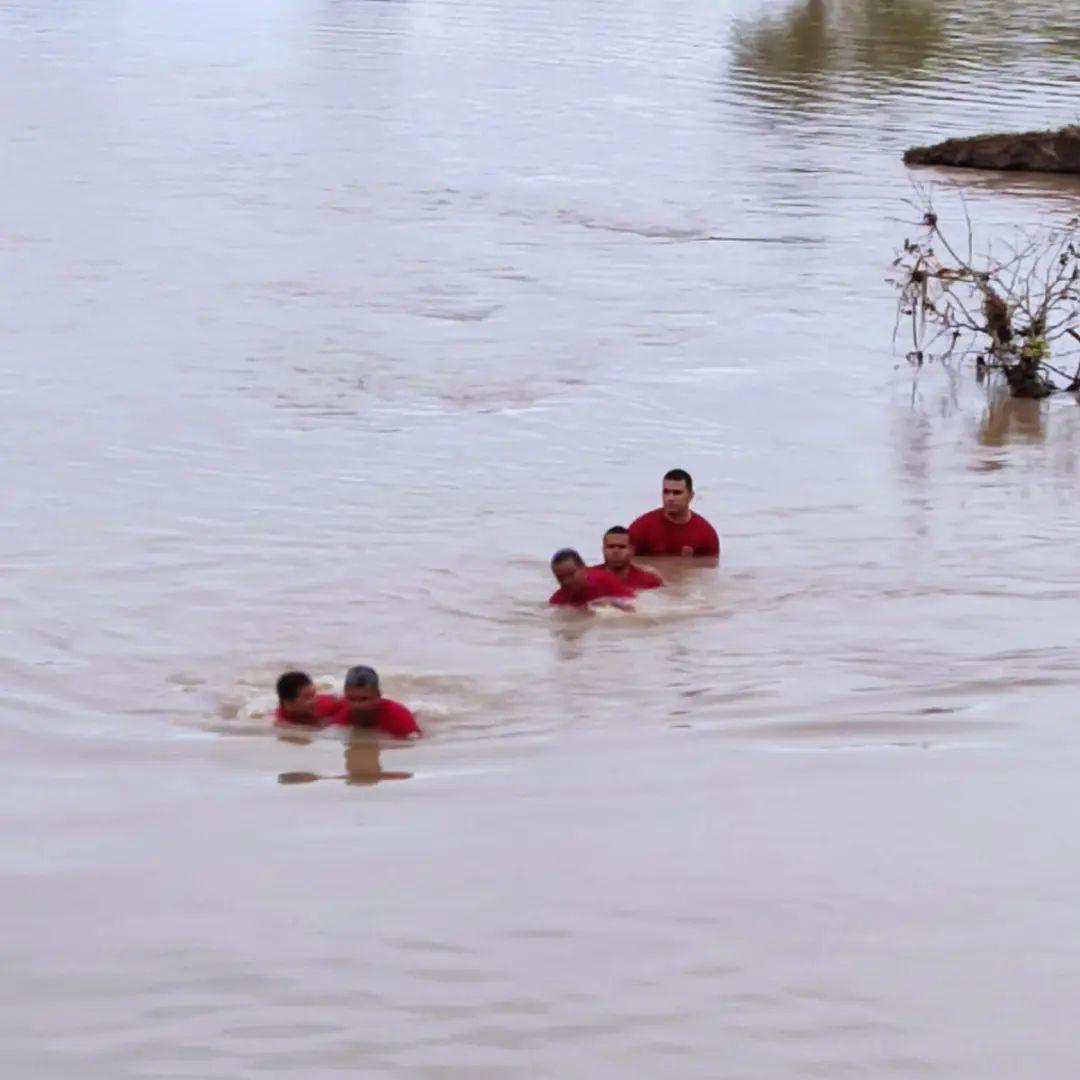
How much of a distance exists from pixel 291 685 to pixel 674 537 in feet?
13.8

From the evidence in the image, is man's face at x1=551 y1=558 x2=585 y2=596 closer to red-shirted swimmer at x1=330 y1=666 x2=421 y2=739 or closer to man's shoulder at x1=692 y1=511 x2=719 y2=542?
man's shoulder at x1=692 y1=511 x2=719 y2=542

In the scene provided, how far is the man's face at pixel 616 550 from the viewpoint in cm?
1391

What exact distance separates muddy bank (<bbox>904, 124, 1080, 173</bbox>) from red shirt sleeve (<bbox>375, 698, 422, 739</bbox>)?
988 inches

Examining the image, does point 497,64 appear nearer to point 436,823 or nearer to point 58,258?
point 58,258

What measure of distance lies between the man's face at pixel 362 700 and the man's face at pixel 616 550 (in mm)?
Answer: 3263

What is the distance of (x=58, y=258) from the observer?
2653 cm

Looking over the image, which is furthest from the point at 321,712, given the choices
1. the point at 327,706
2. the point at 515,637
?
the point at 515,637

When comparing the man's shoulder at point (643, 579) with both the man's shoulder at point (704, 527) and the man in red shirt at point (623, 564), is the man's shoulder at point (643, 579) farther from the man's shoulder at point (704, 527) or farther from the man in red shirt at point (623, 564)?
the man's shoulder at point (704, 527)

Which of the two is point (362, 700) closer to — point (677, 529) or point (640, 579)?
point (640, 579)

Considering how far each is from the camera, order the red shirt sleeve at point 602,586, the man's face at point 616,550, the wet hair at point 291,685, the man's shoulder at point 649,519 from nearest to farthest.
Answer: the wet hair at point 291,685 < the red shirt sleeve at point 602,586 < the man's face at point 616,550 < the man's shoulder at point 649,519

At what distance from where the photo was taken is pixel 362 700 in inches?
431

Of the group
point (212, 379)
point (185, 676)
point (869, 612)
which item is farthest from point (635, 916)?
point (212, 379)

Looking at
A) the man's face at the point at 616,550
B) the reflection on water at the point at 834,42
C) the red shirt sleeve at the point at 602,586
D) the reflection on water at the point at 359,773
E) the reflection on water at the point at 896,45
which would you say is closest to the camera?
the reflection on water at the point at 359,773

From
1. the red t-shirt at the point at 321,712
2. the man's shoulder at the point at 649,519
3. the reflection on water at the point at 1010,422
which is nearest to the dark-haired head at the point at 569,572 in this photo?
the man's shoulder at the point at 649,519
